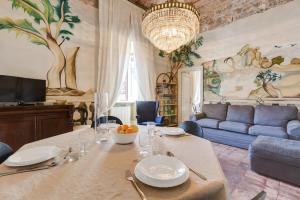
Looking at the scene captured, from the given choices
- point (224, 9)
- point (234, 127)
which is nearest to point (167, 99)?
point (234, 127)

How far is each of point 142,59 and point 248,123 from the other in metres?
3.06

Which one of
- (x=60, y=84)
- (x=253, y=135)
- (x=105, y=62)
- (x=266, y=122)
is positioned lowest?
(x=253, y=135)

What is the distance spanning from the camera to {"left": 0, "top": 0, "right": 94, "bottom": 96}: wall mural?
2795mm

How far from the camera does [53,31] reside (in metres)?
3.16

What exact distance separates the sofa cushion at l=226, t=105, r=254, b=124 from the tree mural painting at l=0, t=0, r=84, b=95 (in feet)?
11.5

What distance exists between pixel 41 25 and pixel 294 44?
5.02 metres

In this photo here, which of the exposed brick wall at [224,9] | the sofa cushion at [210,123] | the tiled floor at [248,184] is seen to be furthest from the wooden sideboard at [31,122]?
the exposed brick wall at [224,9]

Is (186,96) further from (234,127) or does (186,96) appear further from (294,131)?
(294,131)

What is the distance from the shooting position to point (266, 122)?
3.43 meters

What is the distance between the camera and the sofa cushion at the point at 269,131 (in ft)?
9.59

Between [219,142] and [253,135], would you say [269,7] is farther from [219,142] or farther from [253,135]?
[219,142]

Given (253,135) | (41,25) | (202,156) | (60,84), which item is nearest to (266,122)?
(253,135)

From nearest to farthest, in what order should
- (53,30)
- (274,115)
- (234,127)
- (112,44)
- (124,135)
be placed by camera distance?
(124,135) < (53,30) < (274,115) < (234,127) < (112,44)

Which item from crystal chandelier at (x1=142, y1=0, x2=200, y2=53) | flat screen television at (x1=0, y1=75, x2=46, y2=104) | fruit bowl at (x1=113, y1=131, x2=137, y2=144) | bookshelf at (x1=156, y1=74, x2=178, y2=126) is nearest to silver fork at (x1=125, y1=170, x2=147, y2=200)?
fruit bowl at (x1=113, y1=131, x2=137, y2=144)
